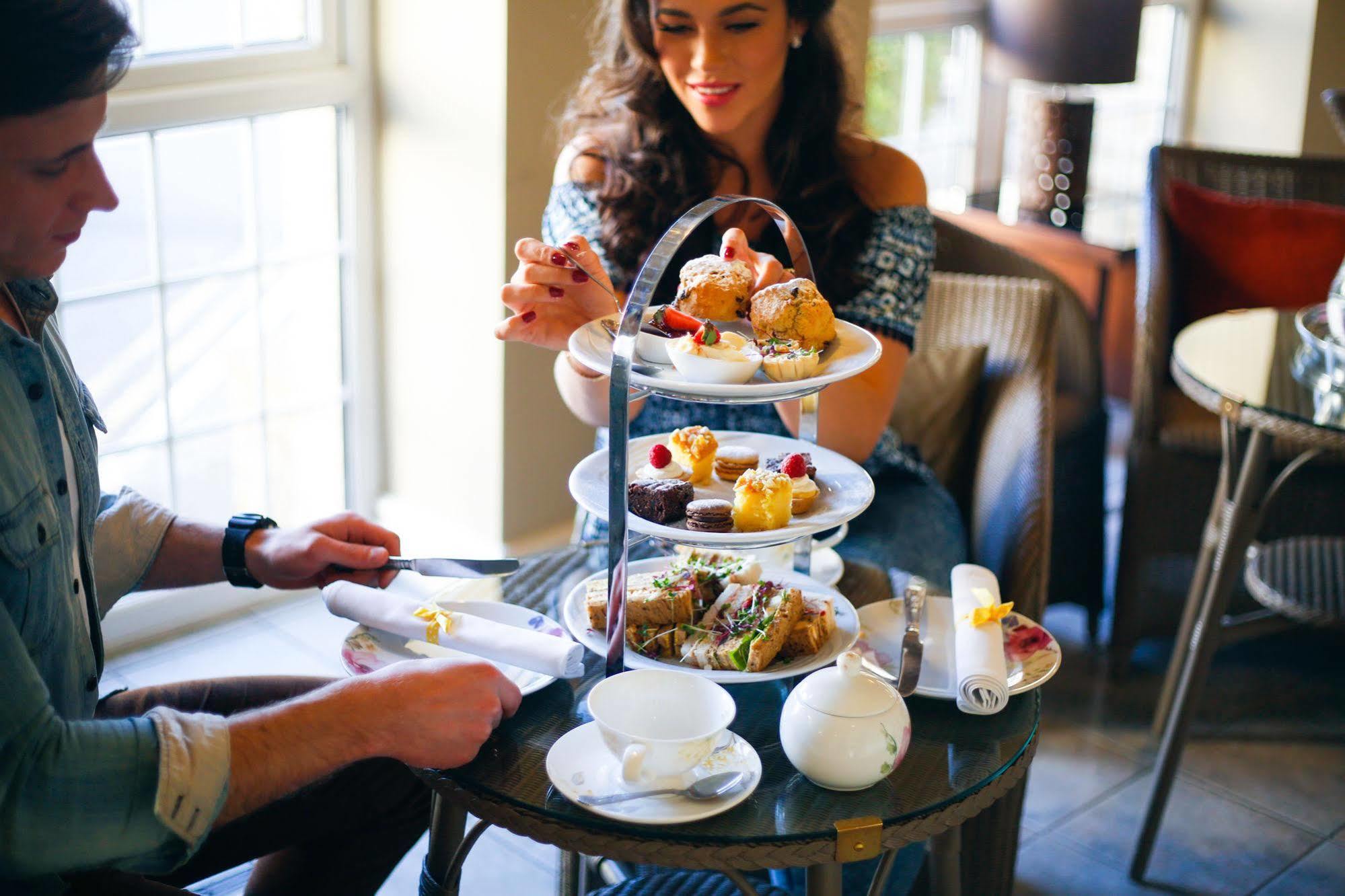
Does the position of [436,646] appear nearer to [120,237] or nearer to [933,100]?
[120,237]

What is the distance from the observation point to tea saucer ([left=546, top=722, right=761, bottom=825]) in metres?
1.14

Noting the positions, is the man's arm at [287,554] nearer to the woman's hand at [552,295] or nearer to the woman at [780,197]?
the woman's hand at [552,295]

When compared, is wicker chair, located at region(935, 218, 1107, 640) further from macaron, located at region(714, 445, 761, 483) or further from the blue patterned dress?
macaron, located at region(714, 445, 761, 483)

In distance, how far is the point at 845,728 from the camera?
45.9 inches

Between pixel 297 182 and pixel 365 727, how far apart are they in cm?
190

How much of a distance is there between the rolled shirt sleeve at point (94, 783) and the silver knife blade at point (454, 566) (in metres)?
0.38

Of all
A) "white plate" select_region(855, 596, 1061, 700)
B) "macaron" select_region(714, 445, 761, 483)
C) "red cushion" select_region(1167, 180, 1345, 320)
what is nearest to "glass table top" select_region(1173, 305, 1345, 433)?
"red cushion" select_region(1167, 180, 1345, 320)

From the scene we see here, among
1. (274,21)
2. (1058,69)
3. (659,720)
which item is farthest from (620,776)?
(1058,69)

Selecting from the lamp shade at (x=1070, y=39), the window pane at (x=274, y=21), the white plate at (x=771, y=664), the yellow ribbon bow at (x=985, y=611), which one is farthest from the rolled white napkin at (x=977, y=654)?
the lamp shade at (x=1070, y=39)

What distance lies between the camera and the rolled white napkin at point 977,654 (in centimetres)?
131

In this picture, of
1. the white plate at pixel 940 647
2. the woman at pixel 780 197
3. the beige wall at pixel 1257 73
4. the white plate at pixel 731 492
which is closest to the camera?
the white plate at pixel 731 492

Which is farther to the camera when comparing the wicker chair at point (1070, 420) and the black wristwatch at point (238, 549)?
the wicker chair at point (1070, 420)

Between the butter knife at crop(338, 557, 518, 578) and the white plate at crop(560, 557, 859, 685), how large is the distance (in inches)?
3.2

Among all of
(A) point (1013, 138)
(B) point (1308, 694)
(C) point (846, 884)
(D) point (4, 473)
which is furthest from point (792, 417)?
(A) point (1013, 138)
